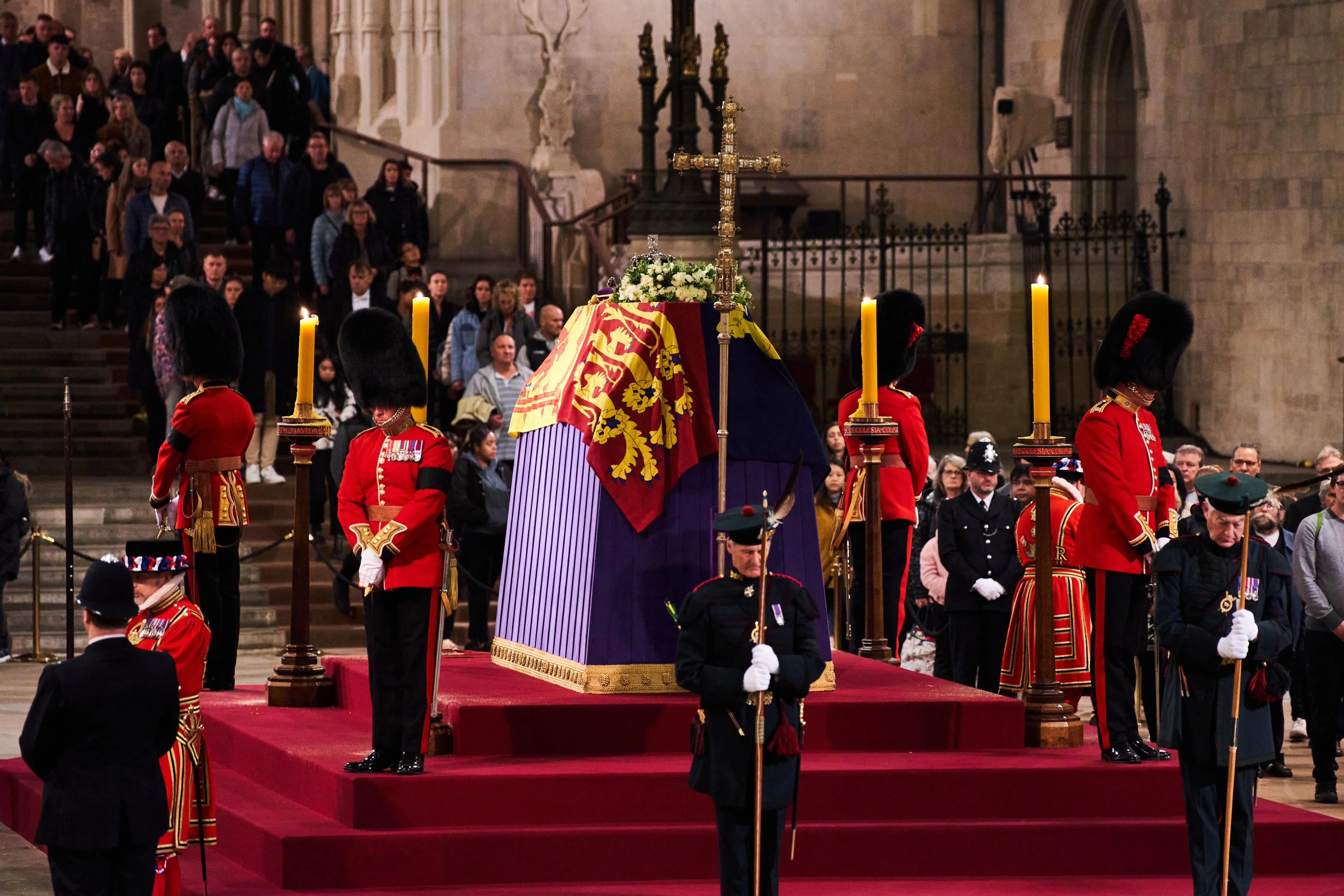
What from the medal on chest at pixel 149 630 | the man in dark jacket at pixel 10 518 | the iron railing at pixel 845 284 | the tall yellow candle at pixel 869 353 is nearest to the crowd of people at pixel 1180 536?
the tall yellow candle at pixel 869 353

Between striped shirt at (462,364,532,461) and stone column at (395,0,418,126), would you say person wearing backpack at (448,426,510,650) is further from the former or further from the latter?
stone column at (395,0,418,126)

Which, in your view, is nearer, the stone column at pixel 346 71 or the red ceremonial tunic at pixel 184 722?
the red ceremonial tunic at pixel 184 722

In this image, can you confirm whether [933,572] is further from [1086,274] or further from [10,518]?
[1086,274]

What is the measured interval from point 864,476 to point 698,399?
5.03 ft

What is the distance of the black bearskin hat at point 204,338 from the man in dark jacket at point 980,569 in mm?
3589

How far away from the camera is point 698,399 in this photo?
9.28 m

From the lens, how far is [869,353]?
10.2 metres

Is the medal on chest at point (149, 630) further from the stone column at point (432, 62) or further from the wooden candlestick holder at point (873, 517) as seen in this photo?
the stone column at point (432, 62)

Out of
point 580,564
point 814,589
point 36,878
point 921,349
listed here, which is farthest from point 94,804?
point 921,349

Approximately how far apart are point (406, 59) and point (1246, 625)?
15021mm

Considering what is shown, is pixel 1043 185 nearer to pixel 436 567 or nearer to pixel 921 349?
pixel 921 349

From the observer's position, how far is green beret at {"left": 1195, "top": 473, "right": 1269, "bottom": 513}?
791 cm

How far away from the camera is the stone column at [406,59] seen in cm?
2142

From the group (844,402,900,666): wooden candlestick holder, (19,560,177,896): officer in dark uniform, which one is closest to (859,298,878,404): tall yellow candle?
(844,402,900,666): wooden candlestick holder
